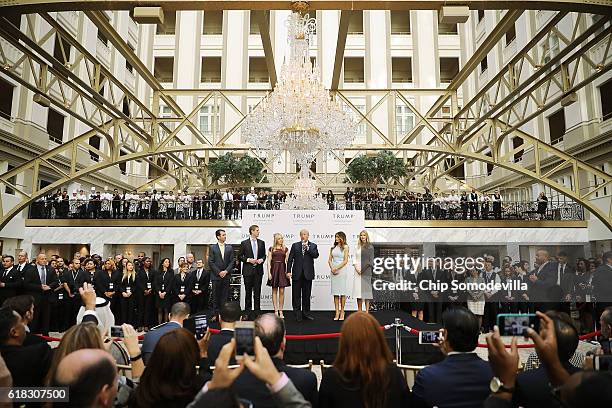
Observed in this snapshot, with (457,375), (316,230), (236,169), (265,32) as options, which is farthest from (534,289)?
(236,169)

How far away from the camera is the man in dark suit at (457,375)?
2.12m

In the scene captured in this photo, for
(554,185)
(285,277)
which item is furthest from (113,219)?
(554,185)

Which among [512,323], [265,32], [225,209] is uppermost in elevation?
[265,32]

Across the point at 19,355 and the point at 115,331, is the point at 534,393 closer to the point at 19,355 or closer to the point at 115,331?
the point at 115,331

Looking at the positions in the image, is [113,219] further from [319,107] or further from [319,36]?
[319,36]

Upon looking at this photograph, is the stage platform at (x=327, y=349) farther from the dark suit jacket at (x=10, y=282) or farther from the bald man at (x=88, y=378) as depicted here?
the dark suit jacket at (x=10, y=282)

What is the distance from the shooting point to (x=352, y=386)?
78.4 inches

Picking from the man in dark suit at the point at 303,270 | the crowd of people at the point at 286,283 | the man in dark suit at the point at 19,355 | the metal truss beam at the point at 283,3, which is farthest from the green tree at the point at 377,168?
the man in dark suit at the point at 19,355

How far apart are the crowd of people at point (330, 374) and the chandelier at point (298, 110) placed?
6248 mm

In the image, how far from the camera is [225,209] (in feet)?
50.1

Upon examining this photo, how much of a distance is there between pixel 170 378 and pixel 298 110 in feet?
22.1

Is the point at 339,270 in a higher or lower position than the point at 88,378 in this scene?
higher

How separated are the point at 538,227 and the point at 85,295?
15.1 metres

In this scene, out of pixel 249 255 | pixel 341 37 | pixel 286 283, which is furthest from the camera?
pixel 341 37
